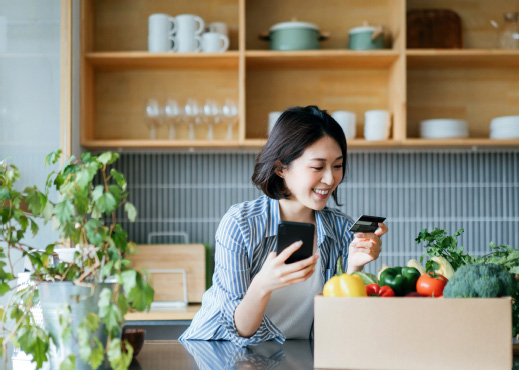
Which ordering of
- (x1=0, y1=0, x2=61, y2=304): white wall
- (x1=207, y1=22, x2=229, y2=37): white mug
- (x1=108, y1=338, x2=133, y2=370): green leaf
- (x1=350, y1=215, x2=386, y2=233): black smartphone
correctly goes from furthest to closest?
(x1=207, y1=22, x2=229, y2=37): white mug, (x1=0, y1=0, x2=61, y2=304): white wall, (x1=350, y1=215, x2=386, y2=233): black smartphone, (x1=108, y1=338, x2=133, y2=370): green leaf

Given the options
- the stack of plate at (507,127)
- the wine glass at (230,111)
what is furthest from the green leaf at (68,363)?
the stack of plate at (507,127)

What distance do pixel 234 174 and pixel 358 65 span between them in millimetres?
844

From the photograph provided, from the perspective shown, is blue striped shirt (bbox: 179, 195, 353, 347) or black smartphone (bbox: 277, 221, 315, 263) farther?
blue striped shirt (bbox: 179, 195, 353, 347)

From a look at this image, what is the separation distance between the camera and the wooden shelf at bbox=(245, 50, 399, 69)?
3.05 meters

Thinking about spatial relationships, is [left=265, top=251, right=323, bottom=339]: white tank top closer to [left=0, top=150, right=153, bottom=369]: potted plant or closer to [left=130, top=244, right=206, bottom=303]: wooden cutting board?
[left=0, top=150, right=153, bottom=369]: potted plant

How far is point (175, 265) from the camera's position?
Answer: 3035mm

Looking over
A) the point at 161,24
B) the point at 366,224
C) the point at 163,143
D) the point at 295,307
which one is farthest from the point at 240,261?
the point at 161,24

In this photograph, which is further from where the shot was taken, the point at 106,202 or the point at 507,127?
the point at 507,127

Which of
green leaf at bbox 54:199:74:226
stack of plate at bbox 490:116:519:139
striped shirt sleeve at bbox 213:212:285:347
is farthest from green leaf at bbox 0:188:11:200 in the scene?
stack of plate at bbox 490:116:519:139

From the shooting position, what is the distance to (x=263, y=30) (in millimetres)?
3326

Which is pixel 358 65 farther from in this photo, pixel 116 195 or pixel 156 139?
pixel 116 195

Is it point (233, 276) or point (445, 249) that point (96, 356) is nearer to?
point (233, 276)

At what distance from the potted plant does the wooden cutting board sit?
1.95m

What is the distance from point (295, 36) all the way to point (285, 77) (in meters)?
0.30
